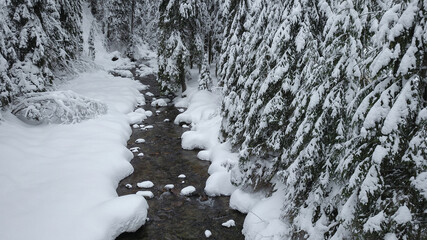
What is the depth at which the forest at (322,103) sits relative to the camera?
10.3 feet

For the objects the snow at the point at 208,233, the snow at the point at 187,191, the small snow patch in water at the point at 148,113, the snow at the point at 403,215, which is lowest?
the small snow patch in water at the point at 148,113

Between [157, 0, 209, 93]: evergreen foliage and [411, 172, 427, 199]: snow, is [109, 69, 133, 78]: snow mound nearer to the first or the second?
[157, 0, 209, 93]: evergreen foliage

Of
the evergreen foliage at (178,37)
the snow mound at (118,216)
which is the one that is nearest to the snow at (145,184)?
the snow mound at (118,216)

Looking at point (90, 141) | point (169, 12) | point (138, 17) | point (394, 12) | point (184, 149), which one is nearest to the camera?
point (394, 12)

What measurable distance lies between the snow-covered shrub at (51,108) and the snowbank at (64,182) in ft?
1.59

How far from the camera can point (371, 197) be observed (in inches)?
137

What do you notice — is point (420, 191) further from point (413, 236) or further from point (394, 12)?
point (394, 12)

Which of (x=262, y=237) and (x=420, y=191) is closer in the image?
(x=420, y=191)

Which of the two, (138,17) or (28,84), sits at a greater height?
(138,17)

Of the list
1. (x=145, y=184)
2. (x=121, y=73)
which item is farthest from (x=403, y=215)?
(x=121, y=73)

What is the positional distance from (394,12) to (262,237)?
5.10 meters

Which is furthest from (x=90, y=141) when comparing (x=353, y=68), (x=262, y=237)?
(x=353, y=68)

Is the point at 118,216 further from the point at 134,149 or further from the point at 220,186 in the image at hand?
the point at 134,149

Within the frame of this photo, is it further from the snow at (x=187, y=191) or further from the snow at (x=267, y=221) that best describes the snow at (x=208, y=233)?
the snow at (x=187, y=191)
